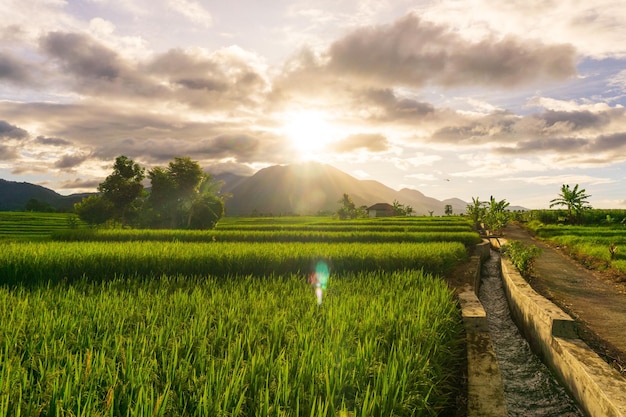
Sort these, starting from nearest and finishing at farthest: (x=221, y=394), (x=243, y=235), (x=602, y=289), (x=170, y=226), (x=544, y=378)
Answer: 1. (x=221, y=394)
2. (x=544, y=378)
3. (x=602, y=289)
4. (x=243, y=235)
5. (x=170, y=226)

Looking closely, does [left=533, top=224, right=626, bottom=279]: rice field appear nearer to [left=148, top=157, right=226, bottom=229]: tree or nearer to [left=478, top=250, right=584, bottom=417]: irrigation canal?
[left=478, top=250, right=584, bottom=417]: irrigation canal

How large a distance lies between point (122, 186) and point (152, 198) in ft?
14.4

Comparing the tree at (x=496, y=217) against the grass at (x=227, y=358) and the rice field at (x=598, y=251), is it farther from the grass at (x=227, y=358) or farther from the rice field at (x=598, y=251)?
the grass at (x=227, y=358)

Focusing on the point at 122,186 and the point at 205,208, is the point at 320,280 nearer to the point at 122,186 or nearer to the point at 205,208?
the point at 205,208

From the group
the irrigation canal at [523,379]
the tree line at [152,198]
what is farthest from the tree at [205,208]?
the irrigation canal at [523,379]

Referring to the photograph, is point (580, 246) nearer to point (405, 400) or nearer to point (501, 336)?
point (501, 336)

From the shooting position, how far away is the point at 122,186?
4622 centimetres

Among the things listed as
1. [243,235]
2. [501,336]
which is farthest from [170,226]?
[501,336]

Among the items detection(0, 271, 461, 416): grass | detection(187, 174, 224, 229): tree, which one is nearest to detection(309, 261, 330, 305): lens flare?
detection(0, 271, 461, 416): grass

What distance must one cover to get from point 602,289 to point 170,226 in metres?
43.4

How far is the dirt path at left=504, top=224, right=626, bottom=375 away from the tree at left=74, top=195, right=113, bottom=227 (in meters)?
46.2

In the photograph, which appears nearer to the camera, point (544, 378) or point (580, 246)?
A: point (544, 378)

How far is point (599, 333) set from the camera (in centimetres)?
720

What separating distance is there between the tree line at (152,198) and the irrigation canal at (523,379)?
127ft
